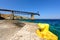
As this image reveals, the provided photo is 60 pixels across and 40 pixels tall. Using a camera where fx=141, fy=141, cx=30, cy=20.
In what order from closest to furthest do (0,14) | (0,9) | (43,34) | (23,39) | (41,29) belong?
(23,39) → (43,34) → (41,29) → (0,9) → (0,14)

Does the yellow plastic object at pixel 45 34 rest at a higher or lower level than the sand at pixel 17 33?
lower

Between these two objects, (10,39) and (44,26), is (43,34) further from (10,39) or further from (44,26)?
(10,39)

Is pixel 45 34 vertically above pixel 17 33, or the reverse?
pixel 17 33

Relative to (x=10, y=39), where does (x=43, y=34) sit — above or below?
below

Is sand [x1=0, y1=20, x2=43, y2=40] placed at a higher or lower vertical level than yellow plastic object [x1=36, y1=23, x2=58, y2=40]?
higher

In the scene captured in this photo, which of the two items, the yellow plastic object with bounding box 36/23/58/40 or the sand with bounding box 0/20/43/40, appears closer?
the sand with bounding box 0/20/43/40

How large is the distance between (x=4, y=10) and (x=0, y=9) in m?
1.08

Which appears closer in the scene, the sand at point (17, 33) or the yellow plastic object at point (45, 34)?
the sand at point (17, 33)

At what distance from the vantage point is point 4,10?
27531 mm

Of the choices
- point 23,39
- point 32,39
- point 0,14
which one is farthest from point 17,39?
point 0,14

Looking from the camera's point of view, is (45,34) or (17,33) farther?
(45,34)

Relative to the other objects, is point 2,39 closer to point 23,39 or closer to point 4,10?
point 23,39

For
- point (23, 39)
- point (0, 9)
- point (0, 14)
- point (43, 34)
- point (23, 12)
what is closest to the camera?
point (23, 39)

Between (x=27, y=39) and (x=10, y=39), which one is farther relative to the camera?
(x=27, y=39)
